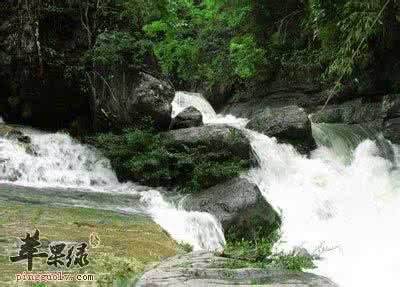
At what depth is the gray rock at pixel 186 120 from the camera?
11594 mm

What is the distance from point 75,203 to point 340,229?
503cm

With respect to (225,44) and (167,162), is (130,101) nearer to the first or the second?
(167,162)

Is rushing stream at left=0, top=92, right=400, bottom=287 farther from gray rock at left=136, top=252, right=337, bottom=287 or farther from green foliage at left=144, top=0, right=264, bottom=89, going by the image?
green foliage at left=144, top=0, right=264, bottom=89

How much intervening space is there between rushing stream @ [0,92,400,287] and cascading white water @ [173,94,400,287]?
0.06ft

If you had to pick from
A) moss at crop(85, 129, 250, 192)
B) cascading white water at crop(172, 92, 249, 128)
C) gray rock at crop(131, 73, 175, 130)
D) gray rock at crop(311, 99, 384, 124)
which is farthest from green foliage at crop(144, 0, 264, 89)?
moss at crop(85, 129, 250, 192)

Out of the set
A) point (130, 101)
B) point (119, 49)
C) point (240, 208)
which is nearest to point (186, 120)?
point (130, 101)

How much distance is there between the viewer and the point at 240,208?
25.5ft

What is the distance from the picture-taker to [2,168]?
8.55 metres

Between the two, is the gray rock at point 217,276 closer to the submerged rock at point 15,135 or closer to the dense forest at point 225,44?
the dense forest at point 225,44

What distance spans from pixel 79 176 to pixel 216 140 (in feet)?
10.2

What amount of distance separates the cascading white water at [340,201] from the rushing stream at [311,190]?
2 cm

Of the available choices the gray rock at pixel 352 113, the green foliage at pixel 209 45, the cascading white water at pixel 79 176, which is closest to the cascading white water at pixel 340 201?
the gray rock at pixel 352 113

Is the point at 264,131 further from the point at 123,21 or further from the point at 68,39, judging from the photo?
the point at 68,39

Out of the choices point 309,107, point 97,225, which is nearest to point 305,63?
point 309,107
